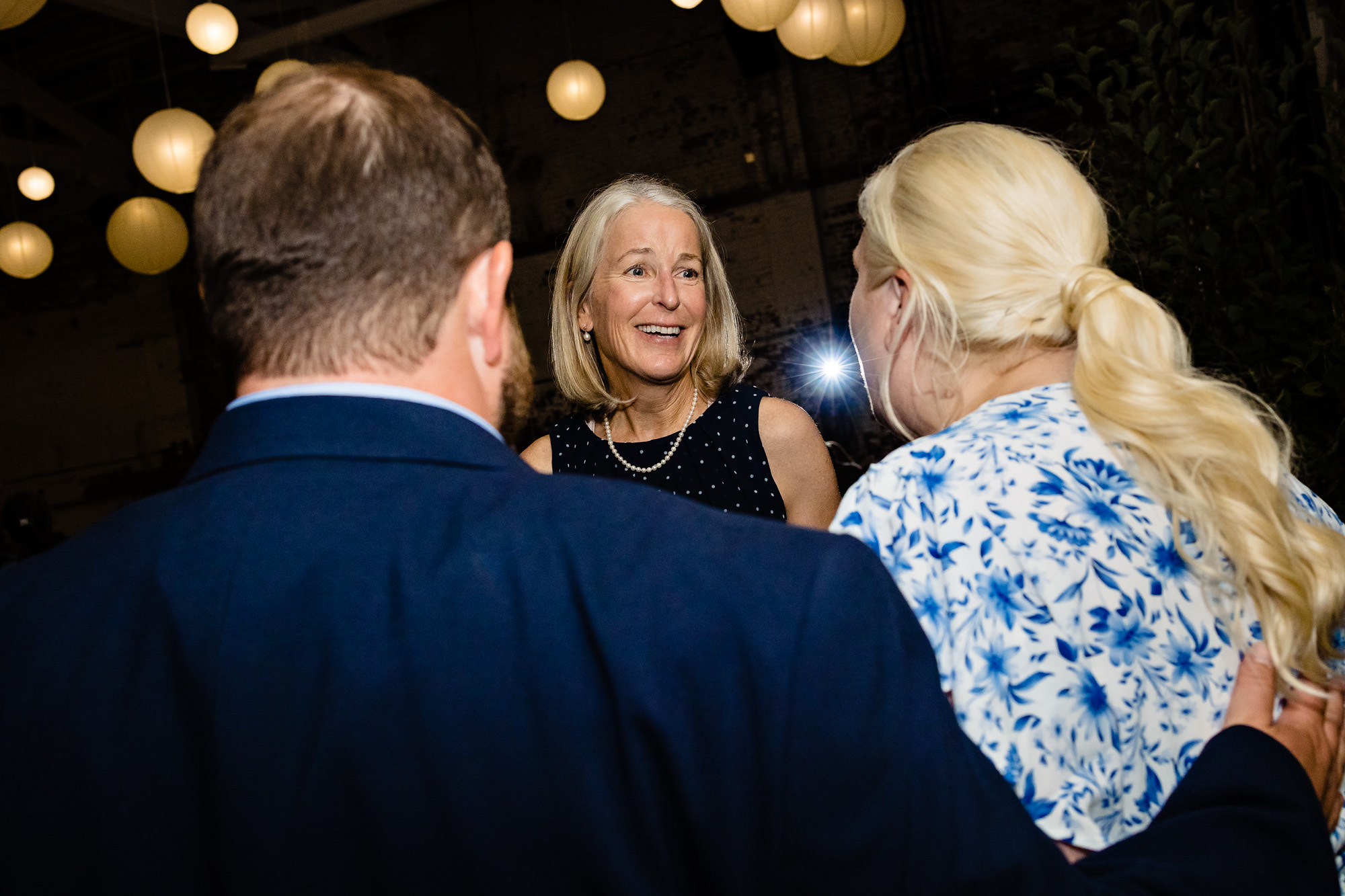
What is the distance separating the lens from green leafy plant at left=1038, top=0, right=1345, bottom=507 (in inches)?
109

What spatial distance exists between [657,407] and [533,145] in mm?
7616

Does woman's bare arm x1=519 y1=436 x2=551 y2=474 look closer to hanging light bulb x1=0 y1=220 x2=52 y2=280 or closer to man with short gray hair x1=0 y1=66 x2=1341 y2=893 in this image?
man with short gray hair x1=0 y1=66 x2=1341 y2=893

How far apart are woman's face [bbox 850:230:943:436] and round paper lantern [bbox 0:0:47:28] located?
11.9 ft

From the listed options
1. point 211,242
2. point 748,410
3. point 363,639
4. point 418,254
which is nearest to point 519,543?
point 363,639

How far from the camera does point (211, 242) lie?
816mm

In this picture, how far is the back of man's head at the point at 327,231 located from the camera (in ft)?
2.58

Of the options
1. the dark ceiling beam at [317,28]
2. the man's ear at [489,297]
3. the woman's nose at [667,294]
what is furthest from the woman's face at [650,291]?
the dark ceiling beam at [317,28]

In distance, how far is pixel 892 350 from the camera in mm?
1312

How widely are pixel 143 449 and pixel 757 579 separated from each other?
11.3 m

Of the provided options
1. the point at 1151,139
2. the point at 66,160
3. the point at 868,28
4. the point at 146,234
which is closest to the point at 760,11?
the point at 868,28

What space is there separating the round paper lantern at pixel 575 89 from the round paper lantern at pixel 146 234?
2.28m

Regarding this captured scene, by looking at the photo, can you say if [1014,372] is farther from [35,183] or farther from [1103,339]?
[35,183]

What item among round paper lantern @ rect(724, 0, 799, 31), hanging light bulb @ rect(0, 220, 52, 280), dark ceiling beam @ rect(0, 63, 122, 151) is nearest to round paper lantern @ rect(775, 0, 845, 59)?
round paper lantern @ rect(724, 0, 799, 31)

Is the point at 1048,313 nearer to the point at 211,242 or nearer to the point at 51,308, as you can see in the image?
the point at 211,242
